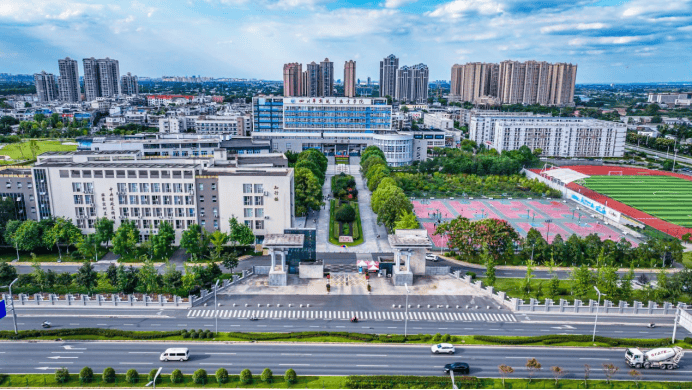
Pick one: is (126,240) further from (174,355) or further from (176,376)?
(176,376)

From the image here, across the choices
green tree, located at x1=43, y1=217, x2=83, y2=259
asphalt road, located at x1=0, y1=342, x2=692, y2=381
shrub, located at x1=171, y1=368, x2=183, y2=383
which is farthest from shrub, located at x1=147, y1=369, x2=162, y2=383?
green tree, located at x1=43, y1=217, x2=83, y2=259

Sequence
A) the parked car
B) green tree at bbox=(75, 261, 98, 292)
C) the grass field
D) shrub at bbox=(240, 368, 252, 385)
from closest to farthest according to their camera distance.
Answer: shrub at bbox=(240, 368, 252, 385), green tree at bbox=(75, 261, 98, 292), the parked car, the grass field

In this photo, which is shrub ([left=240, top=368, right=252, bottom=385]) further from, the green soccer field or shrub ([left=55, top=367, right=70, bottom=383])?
the green soccer field

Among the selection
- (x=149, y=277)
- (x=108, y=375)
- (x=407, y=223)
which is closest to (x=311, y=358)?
(x=108, y=375)

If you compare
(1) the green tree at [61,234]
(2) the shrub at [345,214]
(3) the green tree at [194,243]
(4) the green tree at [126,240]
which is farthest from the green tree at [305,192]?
(1) the green tree at [61,234]

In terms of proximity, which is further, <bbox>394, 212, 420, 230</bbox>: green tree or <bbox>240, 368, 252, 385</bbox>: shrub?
<bbox>394, 212, 420, 230</bbox>: green tree

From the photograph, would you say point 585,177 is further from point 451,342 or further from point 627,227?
point 451,342
